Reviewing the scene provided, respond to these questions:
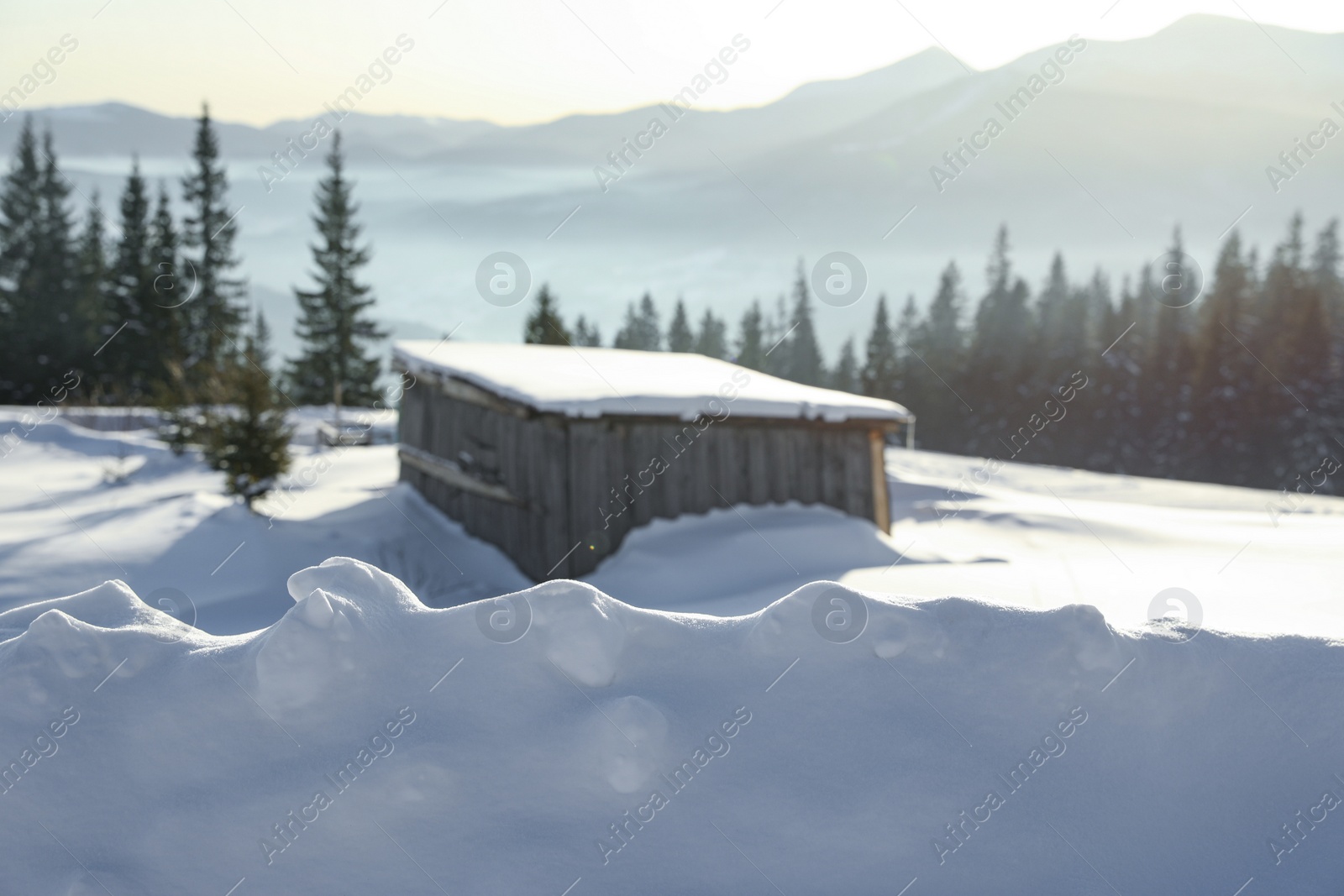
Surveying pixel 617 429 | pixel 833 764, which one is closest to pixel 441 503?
pixel 617 429

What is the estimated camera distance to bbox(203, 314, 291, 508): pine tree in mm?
11375

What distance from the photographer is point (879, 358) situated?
178ft

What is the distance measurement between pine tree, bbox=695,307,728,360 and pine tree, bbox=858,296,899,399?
497 inches

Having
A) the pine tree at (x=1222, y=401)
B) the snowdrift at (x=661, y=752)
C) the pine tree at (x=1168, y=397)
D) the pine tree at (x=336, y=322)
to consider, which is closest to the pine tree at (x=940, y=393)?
the pine tree at (x=1168, y=397)

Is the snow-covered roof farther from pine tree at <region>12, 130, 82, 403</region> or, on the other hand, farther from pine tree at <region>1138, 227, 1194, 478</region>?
pine tree at <region>1138, 227, 1194, 478</region>

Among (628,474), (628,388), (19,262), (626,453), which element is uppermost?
(19,262)

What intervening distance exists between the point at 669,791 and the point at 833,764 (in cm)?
58

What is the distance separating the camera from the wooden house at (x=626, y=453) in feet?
31.0

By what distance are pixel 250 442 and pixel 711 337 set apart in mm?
53761

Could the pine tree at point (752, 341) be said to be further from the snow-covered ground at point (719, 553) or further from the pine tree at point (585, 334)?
the snow-covered ground at point (719, 553)

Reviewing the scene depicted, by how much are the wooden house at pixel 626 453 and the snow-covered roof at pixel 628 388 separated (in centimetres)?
2

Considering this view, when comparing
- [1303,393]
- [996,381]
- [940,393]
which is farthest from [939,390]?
[1303,393]

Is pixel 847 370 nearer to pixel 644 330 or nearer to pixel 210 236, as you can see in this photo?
pixel 644 330

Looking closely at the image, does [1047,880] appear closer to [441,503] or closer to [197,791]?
[197,791]
